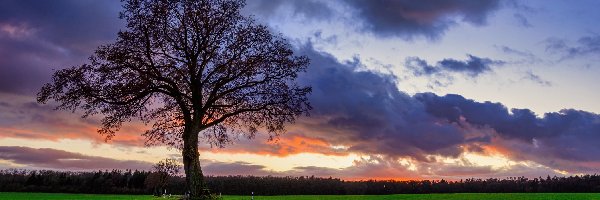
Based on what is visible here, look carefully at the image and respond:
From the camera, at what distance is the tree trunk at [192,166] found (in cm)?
3912

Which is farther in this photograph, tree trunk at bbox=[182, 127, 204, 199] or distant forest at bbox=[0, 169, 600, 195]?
distant forest at bbox=[0, 169, 600, 195]

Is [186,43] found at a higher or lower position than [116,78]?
higher

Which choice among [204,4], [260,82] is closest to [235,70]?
[260,82]

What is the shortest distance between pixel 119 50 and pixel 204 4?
6.46 m

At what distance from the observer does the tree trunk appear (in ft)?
128

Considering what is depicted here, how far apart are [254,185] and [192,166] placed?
102058 mm

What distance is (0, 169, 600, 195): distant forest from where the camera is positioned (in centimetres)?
13586

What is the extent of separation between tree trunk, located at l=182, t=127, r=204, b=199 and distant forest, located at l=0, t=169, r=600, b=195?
309ft

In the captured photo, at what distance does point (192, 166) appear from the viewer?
39188mm

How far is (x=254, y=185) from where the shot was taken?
459 ft

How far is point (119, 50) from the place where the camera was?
126ft

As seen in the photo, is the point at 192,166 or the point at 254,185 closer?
the point at 192,166

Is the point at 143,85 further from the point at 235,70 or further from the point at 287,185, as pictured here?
the point at 287,185

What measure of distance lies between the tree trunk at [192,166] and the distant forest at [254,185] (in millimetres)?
94233
